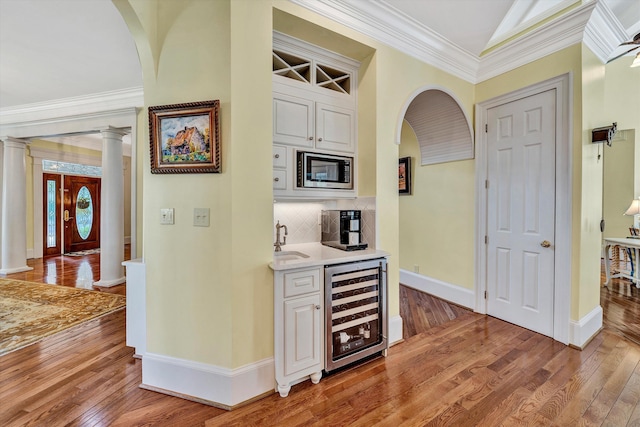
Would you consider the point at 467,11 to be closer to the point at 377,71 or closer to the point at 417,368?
the point at 377,71

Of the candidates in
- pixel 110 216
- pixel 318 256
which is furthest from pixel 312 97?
pixel 110 216

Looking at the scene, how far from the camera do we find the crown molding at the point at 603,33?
2426 millimetres

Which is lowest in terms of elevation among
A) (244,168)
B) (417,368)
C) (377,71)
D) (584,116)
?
(417,368)

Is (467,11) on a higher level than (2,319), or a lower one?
higher

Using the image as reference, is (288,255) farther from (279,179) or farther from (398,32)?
(398,32)

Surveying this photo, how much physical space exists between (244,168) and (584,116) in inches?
118

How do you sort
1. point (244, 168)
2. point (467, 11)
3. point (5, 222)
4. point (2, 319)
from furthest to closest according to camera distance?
point (5, 222), point (2, 319), point (467, 11), point (244, 168)

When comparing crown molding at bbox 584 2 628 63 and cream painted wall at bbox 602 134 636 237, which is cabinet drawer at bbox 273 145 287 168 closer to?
crown molding at bbox 584 2 628 63

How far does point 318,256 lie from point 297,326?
0.53 metres

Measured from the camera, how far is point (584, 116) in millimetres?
2486

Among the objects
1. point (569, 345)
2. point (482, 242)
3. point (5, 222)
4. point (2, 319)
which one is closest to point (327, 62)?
point (482, 242)

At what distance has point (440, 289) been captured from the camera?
12.3 feet

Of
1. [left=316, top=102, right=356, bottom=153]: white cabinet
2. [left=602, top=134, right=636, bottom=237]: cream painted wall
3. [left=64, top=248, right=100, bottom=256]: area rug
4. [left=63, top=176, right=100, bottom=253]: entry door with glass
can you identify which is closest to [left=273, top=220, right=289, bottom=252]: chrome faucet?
[left=316, top=102, right=356, bottom=153]: white cabinet

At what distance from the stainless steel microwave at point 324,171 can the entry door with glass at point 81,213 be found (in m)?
7.78
